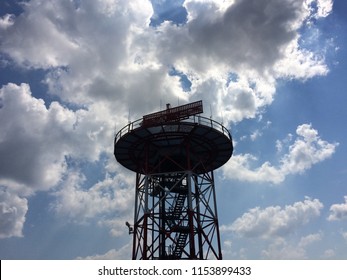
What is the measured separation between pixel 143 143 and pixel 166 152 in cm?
278

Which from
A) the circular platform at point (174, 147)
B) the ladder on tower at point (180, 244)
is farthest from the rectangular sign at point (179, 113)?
the ladder on tower at point (180, 244)

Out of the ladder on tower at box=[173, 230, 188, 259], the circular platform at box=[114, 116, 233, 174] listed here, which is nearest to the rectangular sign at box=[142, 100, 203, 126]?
the circular platform at box=[114, 116, 233, 174]

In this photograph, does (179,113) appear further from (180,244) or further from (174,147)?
(180,244)

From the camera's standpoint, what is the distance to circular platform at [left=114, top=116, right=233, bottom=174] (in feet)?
116

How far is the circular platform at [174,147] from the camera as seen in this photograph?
35.4 m

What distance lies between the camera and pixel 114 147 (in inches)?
1501

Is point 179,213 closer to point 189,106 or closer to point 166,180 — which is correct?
point 166,180

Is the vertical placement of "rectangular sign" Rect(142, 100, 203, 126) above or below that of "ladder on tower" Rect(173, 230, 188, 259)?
above

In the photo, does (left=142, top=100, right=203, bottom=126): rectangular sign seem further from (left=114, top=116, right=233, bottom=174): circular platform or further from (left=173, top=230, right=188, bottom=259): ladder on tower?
(left=173, top=230, right=188, bottom=259): ladder on tower

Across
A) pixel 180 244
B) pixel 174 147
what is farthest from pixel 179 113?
pixel 180 244

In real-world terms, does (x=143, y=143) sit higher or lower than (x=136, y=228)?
higher

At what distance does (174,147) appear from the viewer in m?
37.8

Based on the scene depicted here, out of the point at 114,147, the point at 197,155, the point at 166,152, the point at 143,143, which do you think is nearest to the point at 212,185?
the point at 197,155

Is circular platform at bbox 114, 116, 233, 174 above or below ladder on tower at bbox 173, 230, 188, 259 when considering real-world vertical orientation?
above
